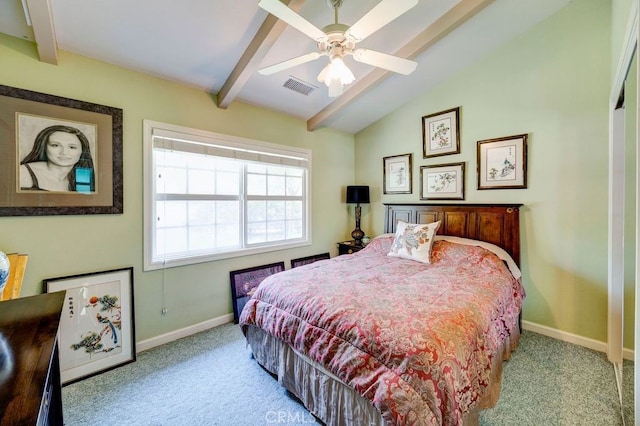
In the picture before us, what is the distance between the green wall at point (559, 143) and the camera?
2400mm

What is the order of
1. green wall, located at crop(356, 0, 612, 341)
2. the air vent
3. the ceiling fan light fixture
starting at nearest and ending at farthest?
the ceiling fan light fixture
green wall, located at crop(356, 0, 612, 341)
the air vent

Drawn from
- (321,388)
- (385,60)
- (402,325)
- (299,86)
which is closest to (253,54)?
(299,86)

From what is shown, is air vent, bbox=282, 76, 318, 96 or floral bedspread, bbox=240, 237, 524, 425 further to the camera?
air vent, bbox=282, 76, 318, 96

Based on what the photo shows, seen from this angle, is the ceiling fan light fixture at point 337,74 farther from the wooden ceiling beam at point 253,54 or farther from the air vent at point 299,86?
the air vent at point 299,86

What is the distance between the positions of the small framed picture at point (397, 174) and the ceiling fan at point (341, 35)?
1892 millimetres

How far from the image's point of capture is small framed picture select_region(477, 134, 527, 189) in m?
2.79

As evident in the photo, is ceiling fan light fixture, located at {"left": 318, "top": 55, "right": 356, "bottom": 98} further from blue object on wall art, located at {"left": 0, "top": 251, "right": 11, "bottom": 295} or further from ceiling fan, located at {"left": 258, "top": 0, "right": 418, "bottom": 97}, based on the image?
blue object on wall art, located at {"left": 0, "top": 251, "right": 11, "bottom": 295}

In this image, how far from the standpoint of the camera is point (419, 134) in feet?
11.8

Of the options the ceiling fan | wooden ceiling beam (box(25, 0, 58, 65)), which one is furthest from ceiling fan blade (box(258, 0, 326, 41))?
wooden ceiling beam (box(25, 0, 58, 65))

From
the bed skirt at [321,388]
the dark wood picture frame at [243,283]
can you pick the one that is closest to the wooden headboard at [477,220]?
the bed skirt at [321,388]

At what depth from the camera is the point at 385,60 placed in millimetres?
1884

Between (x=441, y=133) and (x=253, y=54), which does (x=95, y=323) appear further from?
(x=441, y=133)

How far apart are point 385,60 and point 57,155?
2490 mm

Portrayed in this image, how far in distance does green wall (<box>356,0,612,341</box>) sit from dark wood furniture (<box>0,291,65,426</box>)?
3.50 meters
